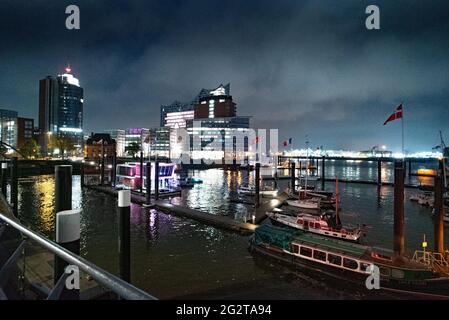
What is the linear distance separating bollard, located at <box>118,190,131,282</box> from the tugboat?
12962 millimetres

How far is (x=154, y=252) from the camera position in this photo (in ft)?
70.5

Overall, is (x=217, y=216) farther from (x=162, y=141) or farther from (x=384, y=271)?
(x=162, y=141)

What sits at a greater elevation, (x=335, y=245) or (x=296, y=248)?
(x=335, y=245)

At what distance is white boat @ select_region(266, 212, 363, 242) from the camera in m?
24.3

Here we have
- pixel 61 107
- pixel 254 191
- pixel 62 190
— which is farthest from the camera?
pixel 61 107

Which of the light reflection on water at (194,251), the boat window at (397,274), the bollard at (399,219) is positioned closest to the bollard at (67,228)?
the light reflection on water at (194,251)

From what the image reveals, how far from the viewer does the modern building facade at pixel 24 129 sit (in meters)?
150

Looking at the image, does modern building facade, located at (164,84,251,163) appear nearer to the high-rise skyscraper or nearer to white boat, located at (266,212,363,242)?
the high-rise skyscraper

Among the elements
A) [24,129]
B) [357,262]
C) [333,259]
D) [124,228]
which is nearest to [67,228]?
[124,228]

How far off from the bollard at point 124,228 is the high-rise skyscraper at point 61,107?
586 feet

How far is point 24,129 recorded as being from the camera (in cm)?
15438

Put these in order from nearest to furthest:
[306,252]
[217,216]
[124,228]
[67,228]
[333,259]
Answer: [67,228] → [124,228] → [333,259] → [306,252] → [217,216]

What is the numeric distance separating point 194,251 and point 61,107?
19226cm

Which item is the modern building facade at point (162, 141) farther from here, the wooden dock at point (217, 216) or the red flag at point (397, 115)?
the red flag at point (397, 115)
